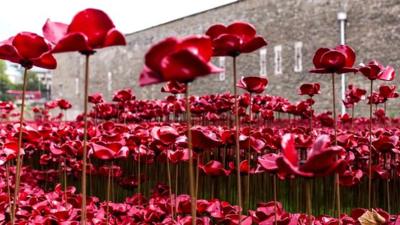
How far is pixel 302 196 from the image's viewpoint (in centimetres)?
410

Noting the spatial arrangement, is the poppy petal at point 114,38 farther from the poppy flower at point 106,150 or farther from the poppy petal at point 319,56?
the poppy petal at point 319,56

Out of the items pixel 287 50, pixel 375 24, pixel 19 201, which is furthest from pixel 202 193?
pixel 287 50

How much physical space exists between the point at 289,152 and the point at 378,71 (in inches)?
58.4

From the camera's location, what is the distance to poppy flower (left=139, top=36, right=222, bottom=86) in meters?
1.15

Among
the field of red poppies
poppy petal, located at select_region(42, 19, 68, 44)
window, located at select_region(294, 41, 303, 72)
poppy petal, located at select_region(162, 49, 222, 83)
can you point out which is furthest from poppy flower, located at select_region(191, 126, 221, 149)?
window, located at select_region(294, 41, 303, 72)

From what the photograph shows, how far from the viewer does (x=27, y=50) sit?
169 centimetres

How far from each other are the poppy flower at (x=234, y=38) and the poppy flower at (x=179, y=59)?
17.1 inches

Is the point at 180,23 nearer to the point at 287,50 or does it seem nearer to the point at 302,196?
the point at 287,50

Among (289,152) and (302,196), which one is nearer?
(289,152)

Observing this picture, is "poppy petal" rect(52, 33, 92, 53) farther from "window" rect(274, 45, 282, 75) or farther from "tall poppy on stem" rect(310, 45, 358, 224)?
"window" rect(274, 45, 282, 75)

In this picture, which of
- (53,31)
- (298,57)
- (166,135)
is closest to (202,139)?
(166,135)

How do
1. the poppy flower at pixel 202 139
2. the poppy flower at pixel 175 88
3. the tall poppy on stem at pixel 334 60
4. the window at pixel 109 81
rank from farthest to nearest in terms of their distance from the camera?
the window at pixel 109 81, the poppy flower at pixel 175 88, the tall poppy on stem at pixel 334 60, the poppy flower at pixel 202 139

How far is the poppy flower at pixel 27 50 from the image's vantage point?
166cm

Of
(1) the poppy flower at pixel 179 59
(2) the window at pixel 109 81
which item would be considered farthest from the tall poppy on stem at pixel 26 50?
(2) the window at pixel 109 81
